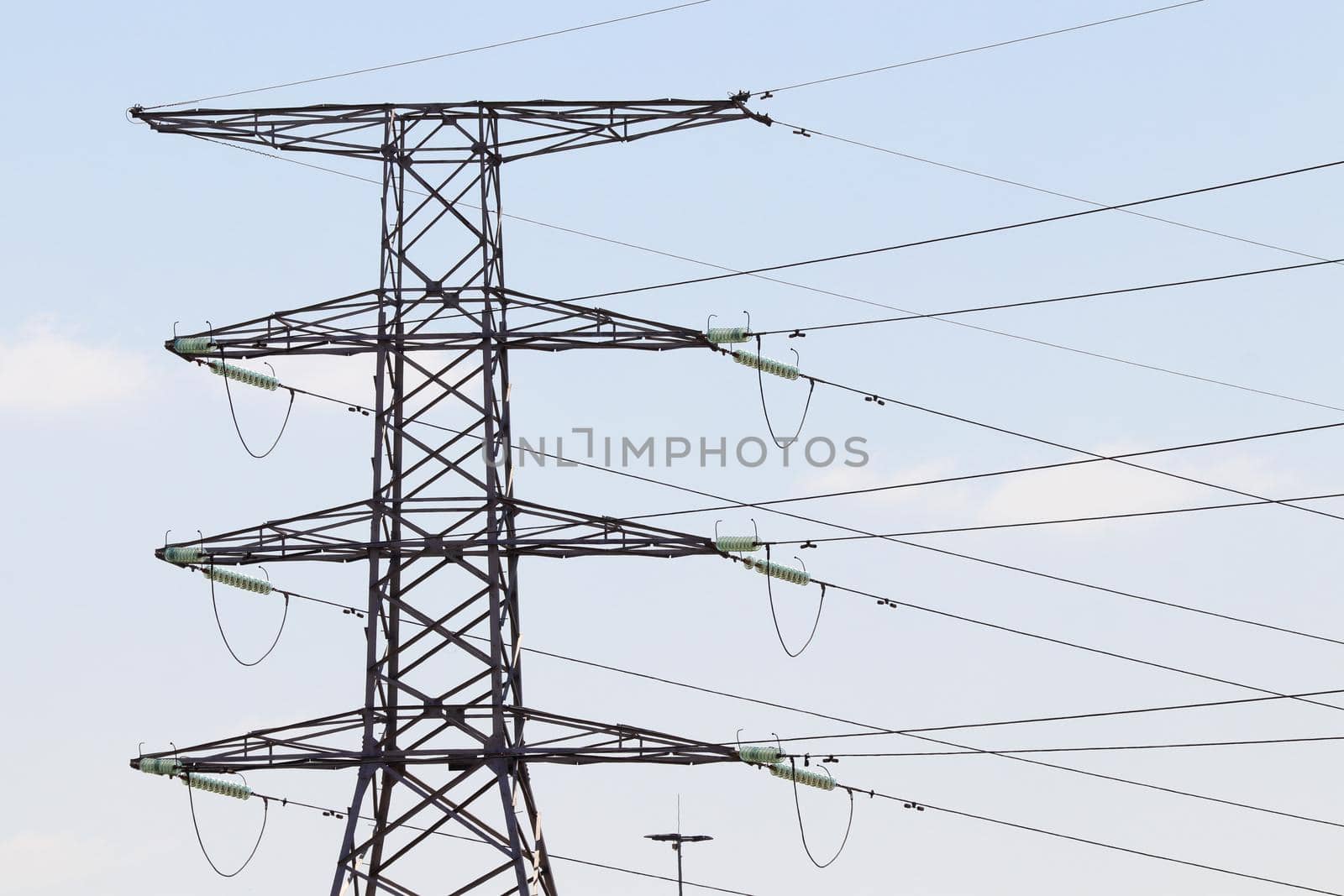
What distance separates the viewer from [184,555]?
3634 cm

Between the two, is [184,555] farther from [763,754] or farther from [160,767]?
[763,754]

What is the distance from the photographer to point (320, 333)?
3569 cm

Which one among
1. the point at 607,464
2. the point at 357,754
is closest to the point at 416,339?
the point at 607,464

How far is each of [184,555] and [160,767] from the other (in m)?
3.25

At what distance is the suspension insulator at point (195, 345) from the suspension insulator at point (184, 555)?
3.10 m

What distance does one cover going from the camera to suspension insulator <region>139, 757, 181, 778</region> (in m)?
35.9

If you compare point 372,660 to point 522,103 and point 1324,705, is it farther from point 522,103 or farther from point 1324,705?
point 1324,705

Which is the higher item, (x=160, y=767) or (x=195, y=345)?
(x=195, y=345)

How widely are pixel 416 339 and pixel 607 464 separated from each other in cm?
380

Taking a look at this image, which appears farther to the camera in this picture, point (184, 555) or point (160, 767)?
point (184, 555)

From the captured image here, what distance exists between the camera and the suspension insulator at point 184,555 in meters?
36.1

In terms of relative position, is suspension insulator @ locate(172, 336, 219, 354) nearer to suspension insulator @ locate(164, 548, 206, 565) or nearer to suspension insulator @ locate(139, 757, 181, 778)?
suspension insulator @ locate(164, 548, 206, 565)

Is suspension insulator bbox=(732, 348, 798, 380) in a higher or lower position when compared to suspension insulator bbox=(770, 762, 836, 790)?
higher

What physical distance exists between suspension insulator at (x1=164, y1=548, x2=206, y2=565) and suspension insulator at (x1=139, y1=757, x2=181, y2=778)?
304 cm
